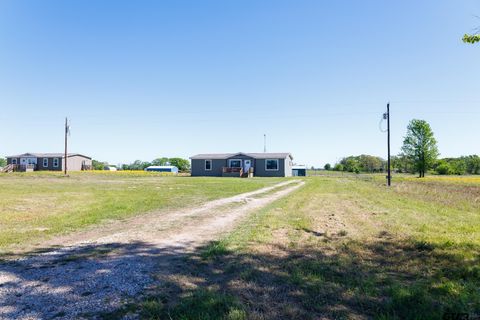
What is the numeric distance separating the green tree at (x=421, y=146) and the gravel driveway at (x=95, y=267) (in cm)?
5654

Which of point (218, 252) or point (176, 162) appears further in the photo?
point (176, 162)

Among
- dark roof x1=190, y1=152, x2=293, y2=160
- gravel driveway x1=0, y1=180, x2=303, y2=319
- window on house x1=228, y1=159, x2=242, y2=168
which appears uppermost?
dark roof x1=190, y1=152, x2=293, y2=160

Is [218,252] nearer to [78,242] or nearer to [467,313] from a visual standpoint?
[78,242]

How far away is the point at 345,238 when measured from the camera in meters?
6.92

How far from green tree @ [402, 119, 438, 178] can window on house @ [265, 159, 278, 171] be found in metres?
28.0

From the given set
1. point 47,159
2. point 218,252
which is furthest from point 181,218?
point 47,159

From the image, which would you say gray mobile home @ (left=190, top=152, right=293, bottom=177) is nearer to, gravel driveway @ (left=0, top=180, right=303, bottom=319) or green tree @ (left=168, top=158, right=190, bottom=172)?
gravel driveway @ (left=0, top=180, right=303, bottom=319)

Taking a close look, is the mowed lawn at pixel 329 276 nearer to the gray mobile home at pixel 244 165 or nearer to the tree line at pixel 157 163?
the gray mobile home at pixel 244 165

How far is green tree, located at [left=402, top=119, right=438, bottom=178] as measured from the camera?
53375 mm

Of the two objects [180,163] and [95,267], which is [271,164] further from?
[180,163]

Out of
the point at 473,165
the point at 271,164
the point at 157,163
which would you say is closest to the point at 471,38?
the point at 271,164

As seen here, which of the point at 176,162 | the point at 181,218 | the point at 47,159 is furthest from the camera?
the point at 176,162

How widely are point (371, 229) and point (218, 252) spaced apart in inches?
178

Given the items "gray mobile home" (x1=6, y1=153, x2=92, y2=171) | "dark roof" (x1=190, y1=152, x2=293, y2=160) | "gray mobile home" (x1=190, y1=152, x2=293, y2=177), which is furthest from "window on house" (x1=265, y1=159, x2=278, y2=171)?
"gray mobile home" (x1=6, y1=153, x2=92, y2=171)
